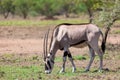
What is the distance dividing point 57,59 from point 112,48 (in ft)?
17.8

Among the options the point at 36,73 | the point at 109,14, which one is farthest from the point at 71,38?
the point at 109,14

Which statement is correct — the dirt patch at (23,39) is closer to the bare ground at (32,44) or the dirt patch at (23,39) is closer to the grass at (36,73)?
the bare ground at (32,44)

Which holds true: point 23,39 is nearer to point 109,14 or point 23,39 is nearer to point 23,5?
point 109,14

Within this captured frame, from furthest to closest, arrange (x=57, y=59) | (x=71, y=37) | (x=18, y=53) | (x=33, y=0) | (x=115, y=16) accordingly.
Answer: (x=33, y=0) < (x=18, y=53) < (x=115, y=16) < (x=57, y=59) < (x=71, y=37)

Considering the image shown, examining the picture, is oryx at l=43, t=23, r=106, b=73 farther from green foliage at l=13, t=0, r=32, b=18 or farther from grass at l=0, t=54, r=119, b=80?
green foliage at l=13, t=0, r=32, b=18

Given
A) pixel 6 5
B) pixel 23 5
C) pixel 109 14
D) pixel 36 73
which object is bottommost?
pixel 23 5

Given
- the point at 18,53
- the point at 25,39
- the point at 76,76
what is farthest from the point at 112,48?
the point at 76,76

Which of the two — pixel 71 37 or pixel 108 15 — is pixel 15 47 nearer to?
pixel 108 15

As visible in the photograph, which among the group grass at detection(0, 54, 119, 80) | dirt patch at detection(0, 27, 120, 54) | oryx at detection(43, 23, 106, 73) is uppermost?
oryx at detection(43, 23, 106, 73)

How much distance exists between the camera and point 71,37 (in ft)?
48.1

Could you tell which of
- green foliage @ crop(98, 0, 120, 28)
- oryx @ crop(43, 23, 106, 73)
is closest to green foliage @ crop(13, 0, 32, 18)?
Answer: green foliage @ crop(98, 0, 120, 28)

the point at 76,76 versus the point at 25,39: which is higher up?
the point at 76,76

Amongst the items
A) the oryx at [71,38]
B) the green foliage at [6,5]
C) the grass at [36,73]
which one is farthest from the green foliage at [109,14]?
the green foliage at [6,5]

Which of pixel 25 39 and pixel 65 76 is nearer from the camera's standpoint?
pixel 65 76
